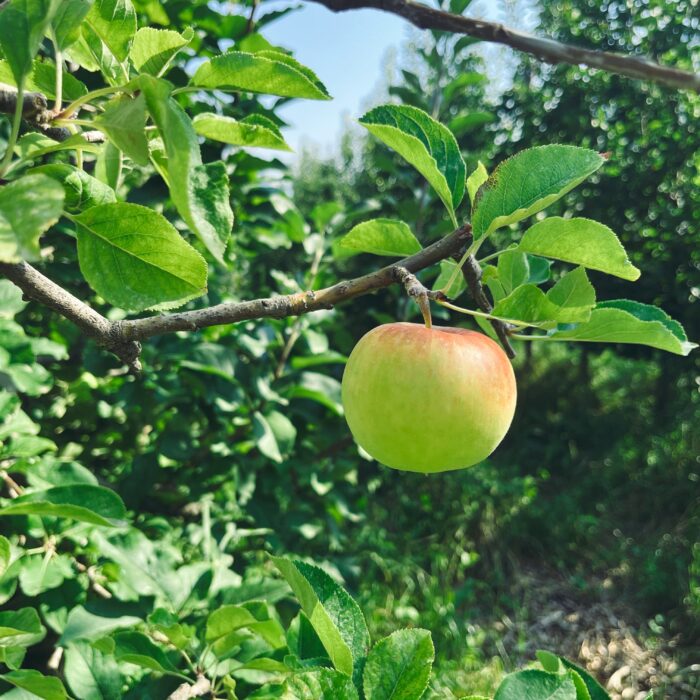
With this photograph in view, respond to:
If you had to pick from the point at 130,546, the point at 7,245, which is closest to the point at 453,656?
the point at 130,546

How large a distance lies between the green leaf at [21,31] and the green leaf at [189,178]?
0.06m

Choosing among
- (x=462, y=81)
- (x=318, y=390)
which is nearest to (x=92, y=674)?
(x=318, y=390)

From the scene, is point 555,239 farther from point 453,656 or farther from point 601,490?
point 601,490

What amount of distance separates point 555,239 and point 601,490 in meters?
3.16

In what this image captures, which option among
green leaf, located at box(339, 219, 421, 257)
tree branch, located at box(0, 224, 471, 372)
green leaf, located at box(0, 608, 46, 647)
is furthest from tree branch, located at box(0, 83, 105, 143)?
green leaf, located at box(0, 608, 46, 647)

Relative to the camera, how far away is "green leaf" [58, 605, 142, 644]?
2.42 ft

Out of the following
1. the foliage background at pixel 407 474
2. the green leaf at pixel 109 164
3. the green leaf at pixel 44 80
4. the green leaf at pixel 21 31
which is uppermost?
the green leaf at pixel 21 31

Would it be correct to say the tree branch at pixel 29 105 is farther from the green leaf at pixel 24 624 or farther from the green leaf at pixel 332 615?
the green leaf at pixel 24 624

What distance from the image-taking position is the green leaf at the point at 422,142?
0.44 meters

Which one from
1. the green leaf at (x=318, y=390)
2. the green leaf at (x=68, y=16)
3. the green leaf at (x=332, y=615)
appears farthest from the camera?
the green leaf at (x=318, y=390)

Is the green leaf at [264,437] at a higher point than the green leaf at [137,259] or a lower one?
lower

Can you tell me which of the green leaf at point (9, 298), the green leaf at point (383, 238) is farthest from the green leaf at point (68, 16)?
the green leaf at point (9, 298)

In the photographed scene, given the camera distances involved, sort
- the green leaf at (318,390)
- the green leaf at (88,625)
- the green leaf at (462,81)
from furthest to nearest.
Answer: the green leaf at (462,81)
the green leaf at (318,390)
the green leaf at (88,625)

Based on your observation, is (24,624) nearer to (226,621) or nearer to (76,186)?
(226,621)
